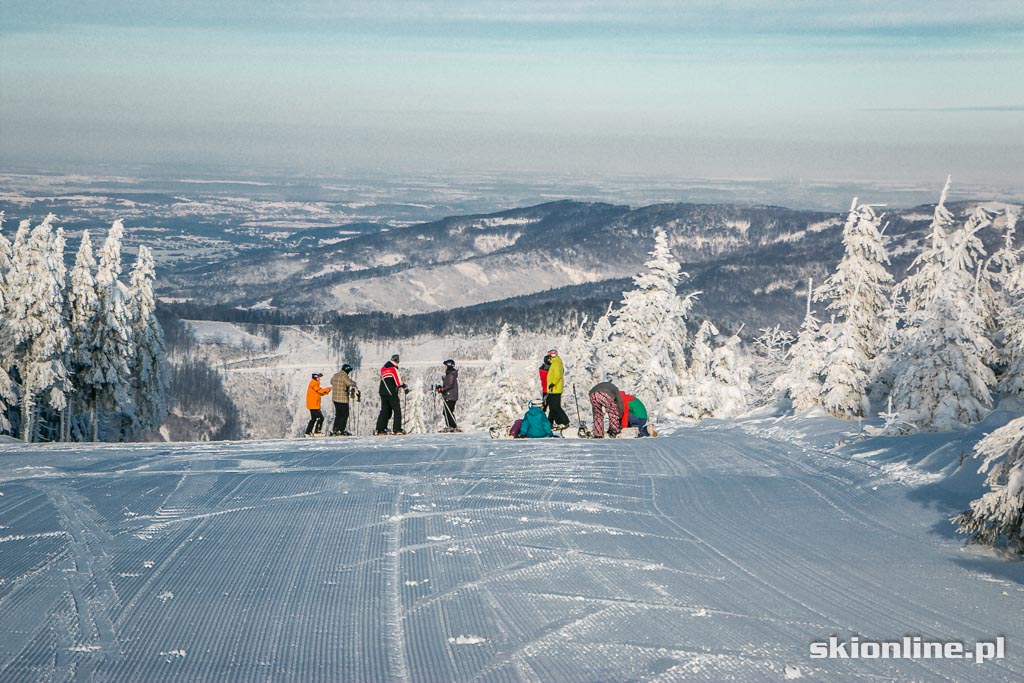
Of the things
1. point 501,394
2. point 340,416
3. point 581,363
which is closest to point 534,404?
point 340,416

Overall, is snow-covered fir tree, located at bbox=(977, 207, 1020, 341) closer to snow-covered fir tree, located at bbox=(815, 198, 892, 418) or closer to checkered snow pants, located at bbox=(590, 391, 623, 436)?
snow-covered fir tree, located at bbox=(815, 198, 892, 418)

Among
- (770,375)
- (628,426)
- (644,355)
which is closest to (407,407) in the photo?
(644,355)

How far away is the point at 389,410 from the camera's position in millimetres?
17297

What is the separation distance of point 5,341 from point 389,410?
18.3 m

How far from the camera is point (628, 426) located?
1532 cm

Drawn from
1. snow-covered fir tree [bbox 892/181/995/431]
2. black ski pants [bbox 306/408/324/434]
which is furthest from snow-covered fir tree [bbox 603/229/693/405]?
black ski pants [bbox 306/408/324/434]

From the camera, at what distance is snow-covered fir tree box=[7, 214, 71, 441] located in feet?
92.6

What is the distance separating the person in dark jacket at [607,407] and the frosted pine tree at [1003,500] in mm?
8301

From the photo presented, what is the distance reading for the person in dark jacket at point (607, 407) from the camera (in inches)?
579

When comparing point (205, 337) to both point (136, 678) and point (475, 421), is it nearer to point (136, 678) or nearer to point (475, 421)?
point (475, 421)

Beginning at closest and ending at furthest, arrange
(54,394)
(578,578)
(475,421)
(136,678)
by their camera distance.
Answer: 1. (136,678)
2. (578,578)
3. (54,394)
4. (475,421)

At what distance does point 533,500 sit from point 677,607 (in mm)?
3438

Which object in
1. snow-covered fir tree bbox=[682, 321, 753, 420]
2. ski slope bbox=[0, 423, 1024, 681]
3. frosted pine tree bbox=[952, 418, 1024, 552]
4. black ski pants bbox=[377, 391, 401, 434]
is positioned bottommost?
snow-covered fir tree bbox=[682, 321, 753, 420]

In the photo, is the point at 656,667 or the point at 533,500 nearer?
the point at 656,667
